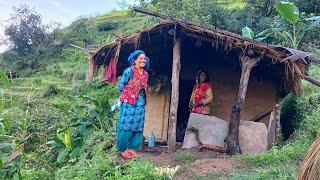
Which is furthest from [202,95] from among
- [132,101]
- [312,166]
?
[312,166]

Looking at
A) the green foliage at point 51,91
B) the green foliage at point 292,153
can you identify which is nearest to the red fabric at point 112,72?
the green foliage at point 292,153

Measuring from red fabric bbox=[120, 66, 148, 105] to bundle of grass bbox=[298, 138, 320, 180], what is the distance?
4.93 m

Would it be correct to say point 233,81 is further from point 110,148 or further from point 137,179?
point 137,179

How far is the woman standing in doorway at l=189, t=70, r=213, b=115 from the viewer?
9.49 m

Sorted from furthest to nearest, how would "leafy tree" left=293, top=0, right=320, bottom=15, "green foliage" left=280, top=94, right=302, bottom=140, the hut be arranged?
"leafy tree" left=293, top=0, right=320, bottom=15 < "green foliage" left=280, top=94, right=302, bottom=140 < the hut

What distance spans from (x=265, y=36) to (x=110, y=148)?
4.58m

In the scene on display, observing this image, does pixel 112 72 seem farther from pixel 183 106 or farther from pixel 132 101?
pixel 183 106

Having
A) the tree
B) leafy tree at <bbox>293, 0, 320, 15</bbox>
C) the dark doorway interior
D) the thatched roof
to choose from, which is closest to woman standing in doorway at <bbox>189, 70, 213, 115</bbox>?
the thatched roof

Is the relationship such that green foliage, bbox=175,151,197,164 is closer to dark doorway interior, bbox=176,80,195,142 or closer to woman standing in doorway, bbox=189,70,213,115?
woman standing in doorway, bbox=189,70,213,115

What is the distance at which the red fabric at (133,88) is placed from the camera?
8.00 meters

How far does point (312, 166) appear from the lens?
127 inches

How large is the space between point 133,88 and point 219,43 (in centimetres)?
175

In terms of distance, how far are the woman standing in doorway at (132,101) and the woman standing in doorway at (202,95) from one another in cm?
171

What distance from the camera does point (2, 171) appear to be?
5695mm
